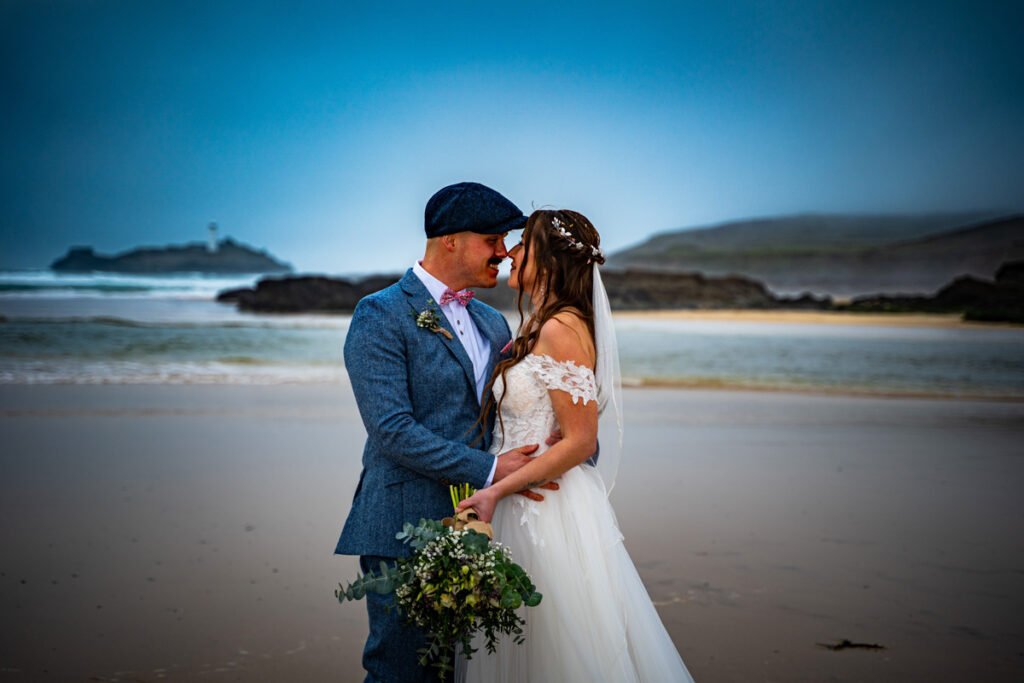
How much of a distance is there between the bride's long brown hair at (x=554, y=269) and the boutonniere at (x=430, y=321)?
0.61 ft

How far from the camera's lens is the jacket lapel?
2104 mm

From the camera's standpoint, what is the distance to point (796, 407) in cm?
1021

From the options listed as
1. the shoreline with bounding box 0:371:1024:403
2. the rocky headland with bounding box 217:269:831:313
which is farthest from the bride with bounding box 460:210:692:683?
the rocky headland with bounding box 217:269:831:313

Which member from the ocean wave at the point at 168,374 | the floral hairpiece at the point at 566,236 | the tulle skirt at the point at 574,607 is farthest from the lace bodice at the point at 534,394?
the ocean wave at the point at 168,374

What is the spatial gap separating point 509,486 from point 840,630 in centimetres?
230

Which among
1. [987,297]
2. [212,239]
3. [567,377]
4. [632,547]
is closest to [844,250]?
[987,297]

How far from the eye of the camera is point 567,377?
6.82ft

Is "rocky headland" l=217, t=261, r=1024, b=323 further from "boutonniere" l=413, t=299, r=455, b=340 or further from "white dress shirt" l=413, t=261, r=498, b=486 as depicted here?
"boutonniere" l=413, t=299, r=455, b=340

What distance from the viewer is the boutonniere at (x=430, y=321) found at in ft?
6.79

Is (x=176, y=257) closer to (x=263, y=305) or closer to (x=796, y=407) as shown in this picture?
(x=263, y=305)

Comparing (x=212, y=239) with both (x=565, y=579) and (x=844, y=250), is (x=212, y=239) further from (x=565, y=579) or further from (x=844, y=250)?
(x=565, y=579)

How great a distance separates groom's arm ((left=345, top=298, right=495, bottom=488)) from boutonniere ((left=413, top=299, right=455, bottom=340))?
2.8 inches

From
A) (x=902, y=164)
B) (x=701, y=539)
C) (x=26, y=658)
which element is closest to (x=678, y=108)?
(x=902, y=164)

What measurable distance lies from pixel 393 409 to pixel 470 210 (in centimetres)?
53
